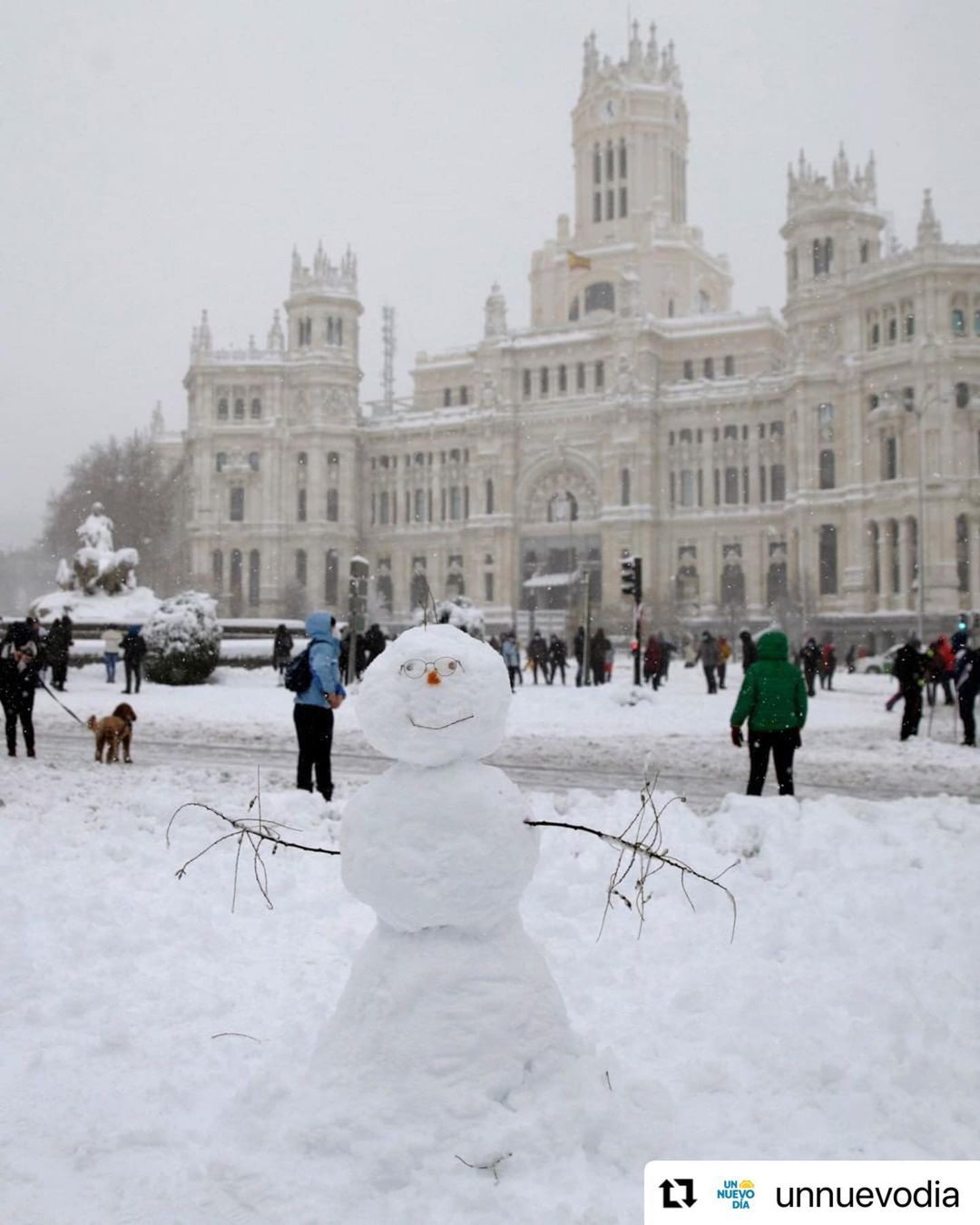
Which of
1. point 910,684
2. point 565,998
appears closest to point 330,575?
point 910,684

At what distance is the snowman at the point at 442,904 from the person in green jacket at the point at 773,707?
5.22m

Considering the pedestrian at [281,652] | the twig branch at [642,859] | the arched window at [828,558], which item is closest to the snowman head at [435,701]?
the twig branch at [642,859]

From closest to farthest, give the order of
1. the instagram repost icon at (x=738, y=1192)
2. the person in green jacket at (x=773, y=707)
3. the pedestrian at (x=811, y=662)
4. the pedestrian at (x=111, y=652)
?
the instagram repost icon at (x=738, y=1192) → the person in green jacket at (x=773, y=707) → the pedestrian at (x=111, y=652) → the pedestrian at (x=811, y=662)

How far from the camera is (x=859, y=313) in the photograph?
207 feet

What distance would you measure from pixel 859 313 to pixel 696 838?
6305cm

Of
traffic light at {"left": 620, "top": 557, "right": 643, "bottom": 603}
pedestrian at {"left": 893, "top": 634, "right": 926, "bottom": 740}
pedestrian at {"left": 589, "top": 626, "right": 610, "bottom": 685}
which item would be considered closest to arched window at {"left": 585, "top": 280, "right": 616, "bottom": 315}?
pedestrian at {"left": 589, "top": 626, "right": 610, "bottom": 685}

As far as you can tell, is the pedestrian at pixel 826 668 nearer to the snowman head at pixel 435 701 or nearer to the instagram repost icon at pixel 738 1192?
the snowman head at pixel 435 701

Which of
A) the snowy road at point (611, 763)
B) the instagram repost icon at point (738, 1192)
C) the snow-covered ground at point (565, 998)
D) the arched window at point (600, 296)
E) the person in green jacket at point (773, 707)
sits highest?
the arched window at point (600, 296)

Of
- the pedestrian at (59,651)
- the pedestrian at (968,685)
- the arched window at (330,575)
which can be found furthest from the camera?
the arched window at (330,575)

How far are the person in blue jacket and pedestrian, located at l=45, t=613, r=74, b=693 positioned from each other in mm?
15335

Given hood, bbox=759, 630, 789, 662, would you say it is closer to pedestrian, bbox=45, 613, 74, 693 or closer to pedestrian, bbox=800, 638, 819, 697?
pedestrian, bbox=800, 638, 819, 697

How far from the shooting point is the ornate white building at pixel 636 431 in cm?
6038

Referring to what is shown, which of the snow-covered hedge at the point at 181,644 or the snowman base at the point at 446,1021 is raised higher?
the snow-covered hedge at the point at 181,644

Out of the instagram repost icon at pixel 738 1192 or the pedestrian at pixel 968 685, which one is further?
the pedestrian at pixel 968 685
